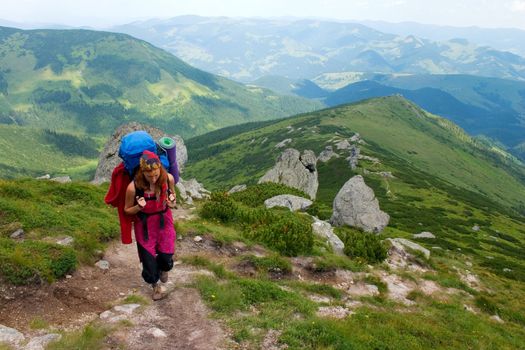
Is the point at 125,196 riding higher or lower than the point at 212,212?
higher

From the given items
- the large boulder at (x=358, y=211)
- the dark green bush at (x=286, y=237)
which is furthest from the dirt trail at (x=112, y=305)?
the large boulder at (x=358, y=211)

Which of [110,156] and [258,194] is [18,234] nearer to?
[258,194]

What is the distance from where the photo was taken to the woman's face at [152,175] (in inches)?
408

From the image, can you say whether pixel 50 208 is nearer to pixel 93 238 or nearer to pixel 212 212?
pixel 93 238

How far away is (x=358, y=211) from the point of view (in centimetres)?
5444

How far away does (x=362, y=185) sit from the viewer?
62.5 metres

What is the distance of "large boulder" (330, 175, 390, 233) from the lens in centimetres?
5338

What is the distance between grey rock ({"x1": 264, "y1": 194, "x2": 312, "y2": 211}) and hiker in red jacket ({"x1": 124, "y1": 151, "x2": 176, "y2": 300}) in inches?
1029

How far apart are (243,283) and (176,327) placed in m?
3.88

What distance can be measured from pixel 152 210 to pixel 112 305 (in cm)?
409

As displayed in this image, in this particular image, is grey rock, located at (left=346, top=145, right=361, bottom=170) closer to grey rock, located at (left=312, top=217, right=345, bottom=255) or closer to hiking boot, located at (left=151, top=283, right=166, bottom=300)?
grey rock, located at (left=312, top=217, right=345, bottom=255)

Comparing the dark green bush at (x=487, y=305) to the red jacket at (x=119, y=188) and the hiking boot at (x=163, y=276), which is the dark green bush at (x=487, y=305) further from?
the red jacket at (x=119, y=188)

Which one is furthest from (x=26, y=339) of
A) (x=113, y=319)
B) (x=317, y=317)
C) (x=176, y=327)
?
(x=317, y=317)

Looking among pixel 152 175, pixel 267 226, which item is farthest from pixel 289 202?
pixel 152 175
